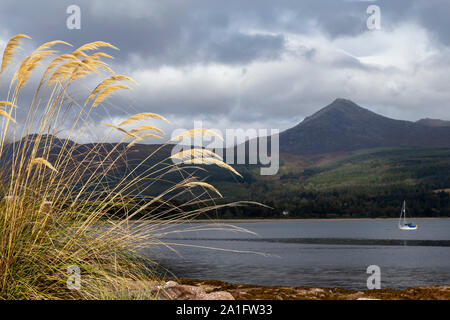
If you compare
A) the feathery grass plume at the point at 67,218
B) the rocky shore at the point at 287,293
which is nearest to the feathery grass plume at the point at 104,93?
the feathery grass plume at the point at 67,218

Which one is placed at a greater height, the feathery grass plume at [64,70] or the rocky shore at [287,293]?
the feathery grass plume at [64,70]

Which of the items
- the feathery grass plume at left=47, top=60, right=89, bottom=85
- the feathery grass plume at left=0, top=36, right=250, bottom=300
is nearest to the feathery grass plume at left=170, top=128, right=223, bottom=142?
the feathery grass plume at left=0, top=36, right=250, bottom=300

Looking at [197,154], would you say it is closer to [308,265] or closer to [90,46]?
[90,46]

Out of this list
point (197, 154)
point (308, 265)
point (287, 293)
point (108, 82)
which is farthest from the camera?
point (308, 265)

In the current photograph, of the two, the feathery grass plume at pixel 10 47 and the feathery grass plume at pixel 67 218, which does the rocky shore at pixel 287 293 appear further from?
the feathery grass plume at pixel 10 47

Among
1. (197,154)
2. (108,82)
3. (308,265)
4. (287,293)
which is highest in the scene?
Answer: (108,82)

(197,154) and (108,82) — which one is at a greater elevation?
(108,82)

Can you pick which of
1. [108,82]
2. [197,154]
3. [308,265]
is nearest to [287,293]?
[197,154]

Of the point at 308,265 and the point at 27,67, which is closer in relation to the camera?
the point at 27,67

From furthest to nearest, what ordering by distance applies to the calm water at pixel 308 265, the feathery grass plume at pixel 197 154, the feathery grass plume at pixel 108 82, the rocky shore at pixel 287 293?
1. the calm water at pixel 308 265
2. the rocky shore at pixel 287 293
3. the feathery grass plume at pixel 108 82
4. the feathery grass plume at pixel 197 154

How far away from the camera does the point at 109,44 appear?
642 cm

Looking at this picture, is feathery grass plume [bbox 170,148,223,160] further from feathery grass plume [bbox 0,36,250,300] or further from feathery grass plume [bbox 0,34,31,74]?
feathery grass plume [bbox 0,34,31,74]
